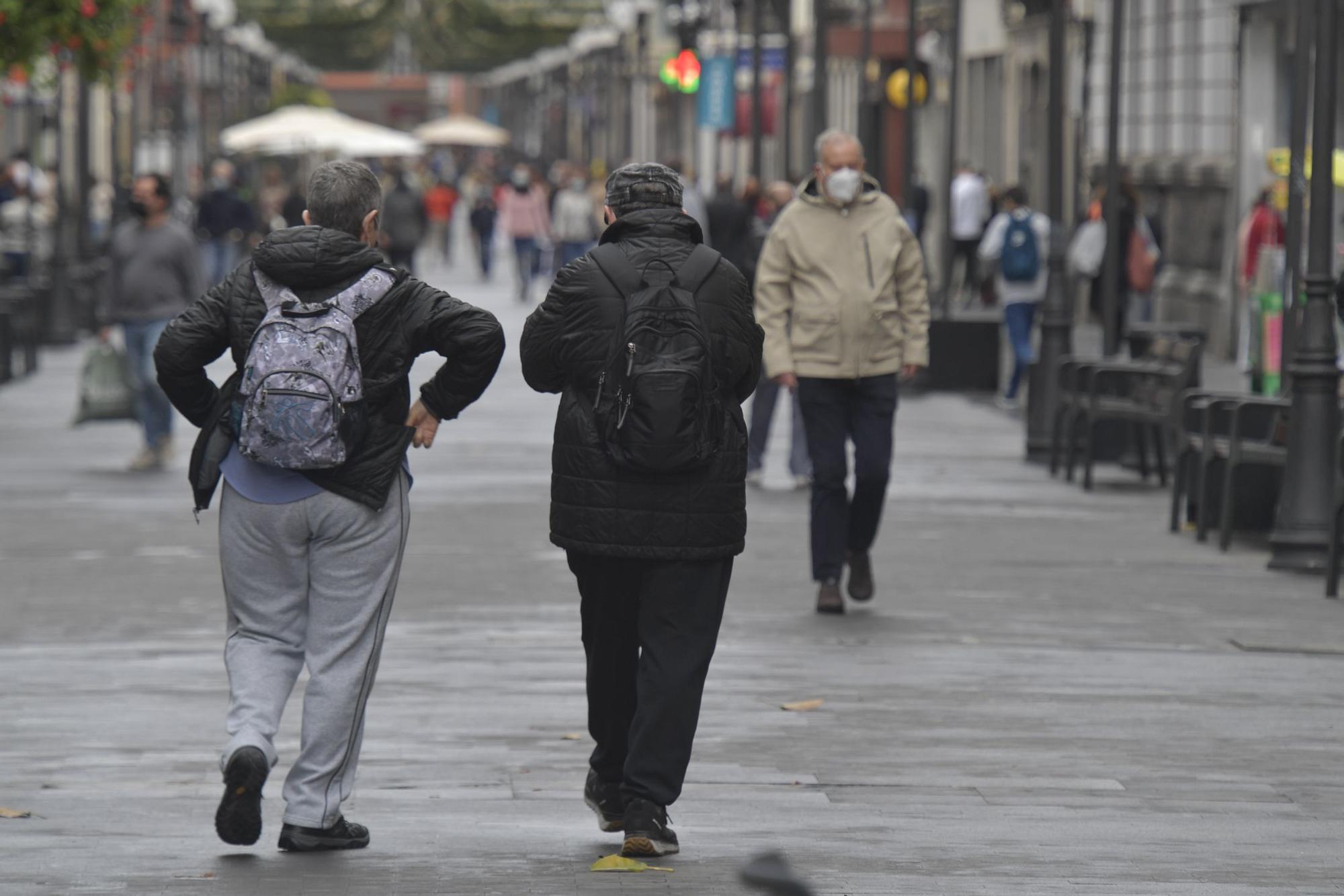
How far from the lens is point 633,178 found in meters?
7.05

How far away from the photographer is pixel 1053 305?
61.4ft

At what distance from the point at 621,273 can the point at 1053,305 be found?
12165mm

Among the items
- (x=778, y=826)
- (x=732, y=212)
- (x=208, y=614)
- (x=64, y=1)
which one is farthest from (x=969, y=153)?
(x=778, y=826)

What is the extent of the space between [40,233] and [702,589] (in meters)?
28.8

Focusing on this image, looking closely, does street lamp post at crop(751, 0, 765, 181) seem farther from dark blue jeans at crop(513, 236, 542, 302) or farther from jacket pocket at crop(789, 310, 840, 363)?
jacket pocket at crop(789, 310, 840, 363)

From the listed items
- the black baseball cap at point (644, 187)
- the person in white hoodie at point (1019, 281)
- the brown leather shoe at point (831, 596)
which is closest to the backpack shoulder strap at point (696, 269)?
the black baseball cap at point (644, 187)

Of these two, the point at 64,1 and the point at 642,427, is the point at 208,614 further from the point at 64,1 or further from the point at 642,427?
the point at 64,1

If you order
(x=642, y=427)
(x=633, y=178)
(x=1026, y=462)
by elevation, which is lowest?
(x=1026, y=462)

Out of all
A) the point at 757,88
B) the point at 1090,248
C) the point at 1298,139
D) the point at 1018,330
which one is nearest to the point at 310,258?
the point at 1298,139

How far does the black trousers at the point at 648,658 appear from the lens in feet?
22.2

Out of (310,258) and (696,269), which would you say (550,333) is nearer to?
(696,269)

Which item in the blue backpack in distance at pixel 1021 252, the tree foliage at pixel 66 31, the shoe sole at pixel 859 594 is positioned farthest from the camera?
the blue backpack in distance at pixel 1021 252

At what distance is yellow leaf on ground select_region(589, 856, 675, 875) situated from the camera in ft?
21.8

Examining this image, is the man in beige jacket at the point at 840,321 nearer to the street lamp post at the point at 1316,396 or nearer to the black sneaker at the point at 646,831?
the street lamp post at the point at 1316,396
